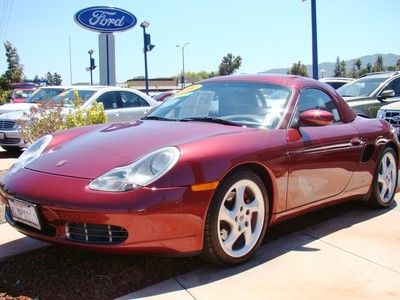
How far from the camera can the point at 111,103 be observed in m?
9.83

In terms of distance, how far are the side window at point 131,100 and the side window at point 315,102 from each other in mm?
6214

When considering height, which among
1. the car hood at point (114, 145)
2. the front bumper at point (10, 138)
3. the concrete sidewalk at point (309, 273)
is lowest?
the concrete sidewalk at point (309, 273)

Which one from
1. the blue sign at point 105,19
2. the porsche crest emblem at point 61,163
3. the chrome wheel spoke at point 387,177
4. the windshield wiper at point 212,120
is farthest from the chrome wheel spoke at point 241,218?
the blue sign at point 105,19

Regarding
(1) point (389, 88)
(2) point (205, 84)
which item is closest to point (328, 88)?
(2) point (205, 84)

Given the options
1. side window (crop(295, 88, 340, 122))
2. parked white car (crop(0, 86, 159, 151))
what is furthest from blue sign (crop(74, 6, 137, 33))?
side window (crop(295, 88, 340, 122))

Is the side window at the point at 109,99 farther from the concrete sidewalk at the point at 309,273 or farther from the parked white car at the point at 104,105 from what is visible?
the concrete sidewalk at the point at 309,273

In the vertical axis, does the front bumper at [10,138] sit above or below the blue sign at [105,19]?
below

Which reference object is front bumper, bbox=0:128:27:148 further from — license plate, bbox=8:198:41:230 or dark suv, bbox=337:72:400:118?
license plate, bbox=8:198:41:230

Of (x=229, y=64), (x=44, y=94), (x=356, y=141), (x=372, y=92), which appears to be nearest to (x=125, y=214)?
(x=356, y=141)

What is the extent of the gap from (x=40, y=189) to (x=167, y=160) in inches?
31.6

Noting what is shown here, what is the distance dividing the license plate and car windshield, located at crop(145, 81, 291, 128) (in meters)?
1.44

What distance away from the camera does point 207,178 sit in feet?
9.92

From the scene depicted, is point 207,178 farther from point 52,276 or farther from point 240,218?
point 52,276

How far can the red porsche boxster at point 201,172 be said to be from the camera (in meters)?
2.89
